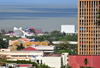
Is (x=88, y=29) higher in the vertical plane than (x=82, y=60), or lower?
higher

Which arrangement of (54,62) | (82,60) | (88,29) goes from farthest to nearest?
(88,29), (82,60), (54,62)

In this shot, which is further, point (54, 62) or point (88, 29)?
point (88, 29)

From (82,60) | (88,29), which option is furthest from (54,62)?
(88,29)

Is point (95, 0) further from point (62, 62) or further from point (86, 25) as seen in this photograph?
point (62, 62)

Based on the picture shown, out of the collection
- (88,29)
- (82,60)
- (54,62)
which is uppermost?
(88,29)

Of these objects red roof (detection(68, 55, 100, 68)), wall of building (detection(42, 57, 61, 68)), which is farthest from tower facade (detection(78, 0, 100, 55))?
wall of building (detection(42, 57, 61, 68))

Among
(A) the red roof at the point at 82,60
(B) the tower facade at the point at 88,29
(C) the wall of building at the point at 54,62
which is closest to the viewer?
(C) the wall of building at the point at 54,62

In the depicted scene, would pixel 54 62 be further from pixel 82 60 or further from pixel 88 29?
pixel 88 29

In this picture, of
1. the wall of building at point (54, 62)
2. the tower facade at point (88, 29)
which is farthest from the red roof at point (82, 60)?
the tower facade at point (88, 29)

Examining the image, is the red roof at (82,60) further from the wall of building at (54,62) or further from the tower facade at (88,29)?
the tower facade at (88,29)
